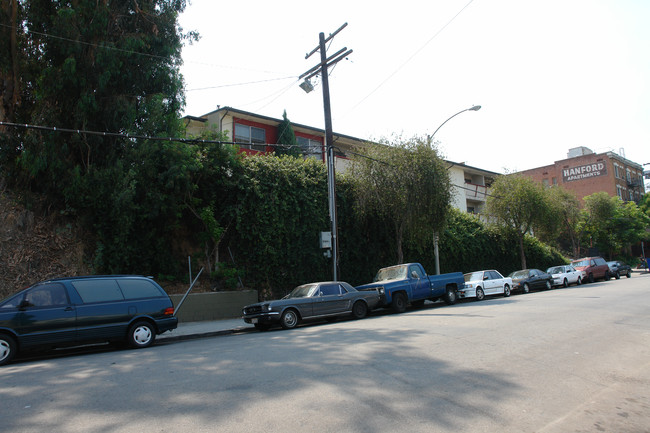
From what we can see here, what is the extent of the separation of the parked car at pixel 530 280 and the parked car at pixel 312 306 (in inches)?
518

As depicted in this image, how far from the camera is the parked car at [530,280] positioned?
2455 centimetres

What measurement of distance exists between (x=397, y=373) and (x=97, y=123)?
1365 centimetres

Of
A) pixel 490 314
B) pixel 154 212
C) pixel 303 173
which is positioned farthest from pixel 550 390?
pixel 303 173

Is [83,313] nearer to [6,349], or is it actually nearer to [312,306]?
[6,349]

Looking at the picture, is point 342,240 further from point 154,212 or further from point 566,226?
point 566,226

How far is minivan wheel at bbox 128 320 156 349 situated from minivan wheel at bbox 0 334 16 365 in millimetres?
2190

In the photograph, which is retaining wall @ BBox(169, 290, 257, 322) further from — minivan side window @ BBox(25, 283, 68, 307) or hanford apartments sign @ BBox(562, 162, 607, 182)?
hanford apartments sign @ BBox(562, 162, 607, 182)

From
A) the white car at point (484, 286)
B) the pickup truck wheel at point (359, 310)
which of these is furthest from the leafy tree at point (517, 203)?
the pickup truck wheel at point (359, 310)

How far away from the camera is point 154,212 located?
14922 millimetres

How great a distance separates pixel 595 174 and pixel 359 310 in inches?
2341

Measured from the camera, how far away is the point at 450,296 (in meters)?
18.3

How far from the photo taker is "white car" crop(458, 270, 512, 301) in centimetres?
2005

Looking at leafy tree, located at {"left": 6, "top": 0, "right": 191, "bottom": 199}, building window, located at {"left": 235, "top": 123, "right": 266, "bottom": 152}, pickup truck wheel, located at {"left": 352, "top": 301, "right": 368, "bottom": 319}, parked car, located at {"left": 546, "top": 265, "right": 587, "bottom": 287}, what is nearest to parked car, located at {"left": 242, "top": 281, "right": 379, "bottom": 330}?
pickup truck wheel, located at {"left": 352, "top": 301, "right": 368, "bottom": 319}

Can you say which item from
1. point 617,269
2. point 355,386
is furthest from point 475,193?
point 355,386
